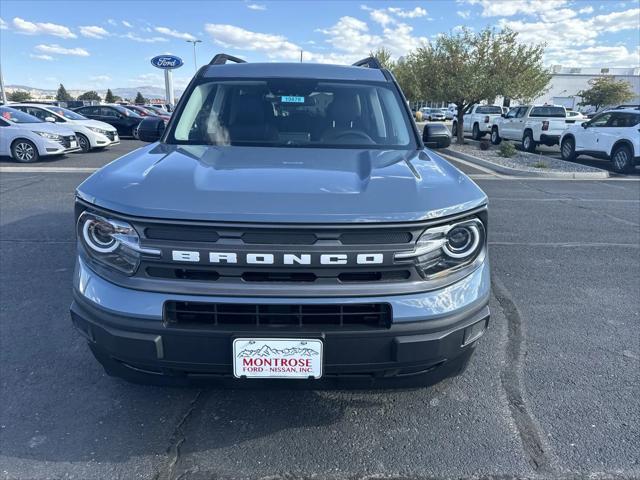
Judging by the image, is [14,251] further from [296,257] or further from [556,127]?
[556,127]

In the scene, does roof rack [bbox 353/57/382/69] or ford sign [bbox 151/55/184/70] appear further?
ford sign [bbox 151/55/184/70]

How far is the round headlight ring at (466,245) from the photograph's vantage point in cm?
214

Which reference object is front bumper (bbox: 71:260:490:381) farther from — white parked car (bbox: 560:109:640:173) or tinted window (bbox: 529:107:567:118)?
tinted window (bbox: 529:107:567:118)

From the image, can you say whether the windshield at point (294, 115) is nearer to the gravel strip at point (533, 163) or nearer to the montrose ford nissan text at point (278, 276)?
the montrose ford nissan text at point (278, 276)

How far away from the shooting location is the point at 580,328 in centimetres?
375

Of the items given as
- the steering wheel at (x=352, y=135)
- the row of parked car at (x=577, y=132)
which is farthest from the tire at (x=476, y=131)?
the steering wheel at (x=352, y=135)

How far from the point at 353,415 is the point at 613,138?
1441cm

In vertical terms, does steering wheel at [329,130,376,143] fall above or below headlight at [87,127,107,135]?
above

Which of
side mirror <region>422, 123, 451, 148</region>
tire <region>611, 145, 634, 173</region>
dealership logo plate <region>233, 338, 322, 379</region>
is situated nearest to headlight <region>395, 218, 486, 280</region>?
dealership logo plate <region>233, 338, 322, 379</region>

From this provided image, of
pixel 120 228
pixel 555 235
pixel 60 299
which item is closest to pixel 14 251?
pixel 60 299

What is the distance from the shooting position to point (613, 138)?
13.7m

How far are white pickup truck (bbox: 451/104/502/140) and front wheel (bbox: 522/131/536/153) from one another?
147 inches

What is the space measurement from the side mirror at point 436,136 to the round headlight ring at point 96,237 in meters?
2.65

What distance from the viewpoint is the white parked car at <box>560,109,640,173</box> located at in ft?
42.7
